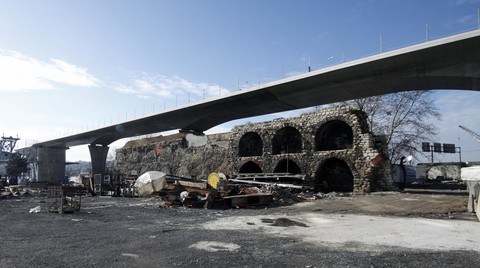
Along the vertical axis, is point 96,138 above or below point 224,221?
above

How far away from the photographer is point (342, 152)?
93.2 ft

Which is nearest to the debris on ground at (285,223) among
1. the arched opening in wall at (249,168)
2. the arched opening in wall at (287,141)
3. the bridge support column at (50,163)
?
the arched opening in wall at (287,141)

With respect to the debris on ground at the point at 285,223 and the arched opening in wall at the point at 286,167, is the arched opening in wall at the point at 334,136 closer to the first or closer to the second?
the arched opening in wall at the point at 286,167

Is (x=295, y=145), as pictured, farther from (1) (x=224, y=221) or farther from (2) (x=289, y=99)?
(1) (x=224, y=221)

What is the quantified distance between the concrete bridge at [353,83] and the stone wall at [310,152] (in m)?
1.96

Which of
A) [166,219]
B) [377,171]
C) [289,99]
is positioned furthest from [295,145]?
[166,219]

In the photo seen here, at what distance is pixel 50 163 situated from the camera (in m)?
63.4

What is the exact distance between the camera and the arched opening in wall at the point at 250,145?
3775 cm

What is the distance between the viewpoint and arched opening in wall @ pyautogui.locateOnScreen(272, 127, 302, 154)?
113 ft

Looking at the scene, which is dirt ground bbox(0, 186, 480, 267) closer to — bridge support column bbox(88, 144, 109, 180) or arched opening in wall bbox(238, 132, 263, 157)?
arched opening in wall bbox(238, 132, 263, 157)

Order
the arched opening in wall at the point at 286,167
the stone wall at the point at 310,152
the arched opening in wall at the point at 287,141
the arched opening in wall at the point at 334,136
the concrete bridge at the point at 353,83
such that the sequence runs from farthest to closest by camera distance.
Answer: the arched opening in wall at the point at 287,141, the arched opening in wall at the point at 286,167, the arched opening in wall at the point at 334,136, the stone wall at the point at 310,152, the concrete bridge at the point at 353,83

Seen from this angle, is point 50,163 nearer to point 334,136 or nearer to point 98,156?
point 98,156

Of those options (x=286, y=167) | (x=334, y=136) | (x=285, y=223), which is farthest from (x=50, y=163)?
(x=285, y=223)

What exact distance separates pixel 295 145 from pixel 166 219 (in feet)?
74.8
